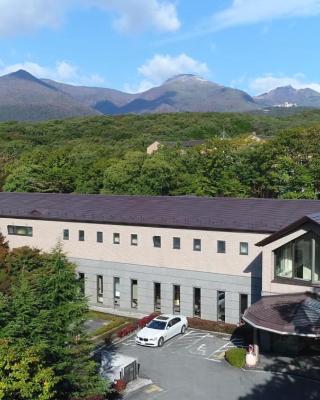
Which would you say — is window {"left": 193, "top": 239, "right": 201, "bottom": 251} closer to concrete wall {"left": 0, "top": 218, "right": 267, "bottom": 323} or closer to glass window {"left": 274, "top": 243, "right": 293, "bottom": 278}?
concrete wall {"left": 0, "top": 218, "right": 267, "bottom": 323}

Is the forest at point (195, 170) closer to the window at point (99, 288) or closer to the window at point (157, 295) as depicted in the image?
the window at point (157, 295)

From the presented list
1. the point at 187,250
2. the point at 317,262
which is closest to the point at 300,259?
the point at 317,262

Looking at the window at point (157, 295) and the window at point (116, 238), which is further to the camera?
the window at point (116, 238)

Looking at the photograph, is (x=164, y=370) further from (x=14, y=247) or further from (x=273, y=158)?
(x=273, y=158)

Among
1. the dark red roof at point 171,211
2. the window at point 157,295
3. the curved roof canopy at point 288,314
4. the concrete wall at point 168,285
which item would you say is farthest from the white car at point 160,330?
the dark red roof at point 171,211

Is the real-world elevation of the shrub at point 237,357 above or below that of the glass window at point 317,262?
below

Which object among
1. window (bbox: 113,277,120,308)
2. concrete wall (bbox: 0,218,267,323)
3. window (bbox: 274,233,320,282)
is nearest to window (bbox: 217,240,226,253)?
concrete wall (bbox: 0,218,267,323)

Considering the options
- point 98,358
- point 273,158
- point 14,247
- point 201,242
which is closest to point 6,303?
point 98,358
